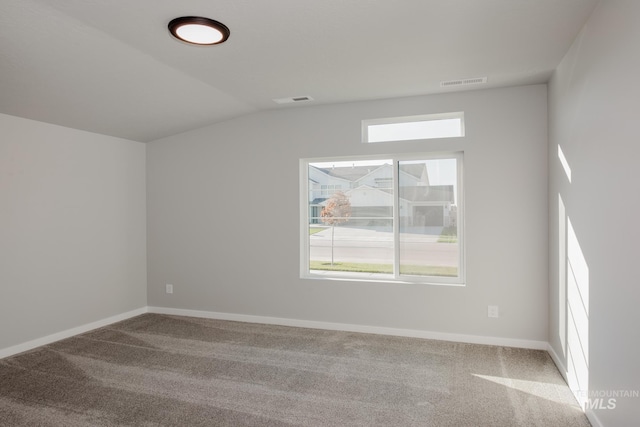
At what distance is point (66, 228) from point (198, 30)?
3.03 meters

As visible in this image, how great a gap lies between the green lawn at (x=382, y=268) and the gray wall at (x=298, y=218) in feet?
0.66

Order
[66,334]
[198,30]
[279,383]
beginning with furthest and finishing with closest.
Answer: [66,334] < [279,383] < [198,30]

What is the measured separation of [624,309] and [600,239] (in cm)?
49

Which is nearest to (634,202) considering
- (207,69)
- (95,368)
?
(207,69)

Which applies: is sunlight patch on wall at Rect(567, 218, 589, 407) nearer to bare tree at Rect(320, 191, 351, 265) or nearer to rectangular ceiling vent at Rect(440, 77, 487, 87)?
rectangular ceiling vent at Rect(440, 77, 487, 87)

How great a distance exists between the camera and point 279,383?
315 cm

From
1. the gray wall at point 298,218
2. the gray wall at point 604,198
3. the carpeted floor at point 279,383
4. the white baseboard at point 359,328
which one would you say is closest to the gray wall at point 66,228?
the gray wall at point 298,218

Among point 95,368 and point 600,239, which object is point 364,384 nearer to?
point 600,239

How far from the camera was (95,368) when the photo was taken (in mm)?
3451

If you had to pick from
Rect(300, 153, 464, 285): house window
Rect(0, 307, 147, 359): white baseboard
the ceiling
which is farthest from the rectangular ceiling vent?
Rect(0, 307, 147, 359): white baseboard

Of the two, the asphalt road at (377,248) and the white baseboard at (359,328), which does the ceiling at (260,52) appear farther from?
the white baseboard at (359,328)

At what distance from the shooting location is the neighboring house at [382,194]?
169 inches

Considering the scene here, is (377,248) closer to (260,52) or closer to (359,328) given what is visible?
(359,328)

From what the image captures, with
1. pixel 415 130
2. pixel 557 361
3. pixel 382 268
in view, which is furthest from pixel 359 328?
pixel 415 130
